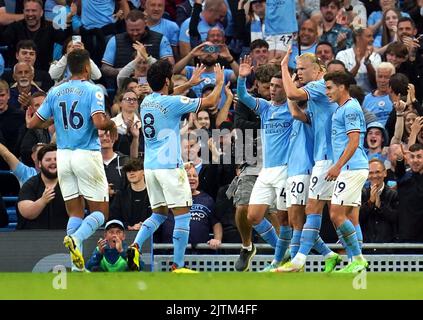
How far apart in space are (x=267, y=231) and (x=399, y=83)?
4498 mm

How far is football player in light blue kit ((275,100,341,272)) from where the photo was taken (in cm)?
1616

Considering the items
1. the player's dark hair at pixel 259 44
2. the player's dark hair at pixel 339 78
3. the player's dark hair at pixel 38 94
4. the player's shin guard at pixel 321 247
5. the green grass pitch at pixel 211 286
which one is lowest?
the green grass pitch at pixel 211 286

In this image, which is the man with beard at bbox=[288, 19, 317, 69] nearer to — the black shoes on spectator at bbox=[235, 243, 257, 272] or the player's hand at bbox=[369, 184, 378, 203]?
the player's hand at bbox=[369, 184, 378, 203]

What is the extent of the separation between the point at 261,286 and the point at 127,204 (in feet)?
16.0

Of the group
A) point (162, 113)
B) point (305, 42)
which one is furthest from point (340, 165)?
point (305, 42)

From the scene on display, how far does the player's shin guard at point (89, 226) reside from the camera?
1584cm

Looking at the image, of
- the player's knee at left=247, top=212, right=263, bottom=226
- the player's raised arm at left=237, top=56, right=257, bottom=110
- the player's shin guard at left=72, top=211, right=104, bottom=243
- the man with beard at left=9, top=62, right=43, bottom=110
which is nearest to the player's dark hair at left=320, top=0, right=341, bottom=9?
the man with beard at left=9, top=62, right=43, bottom=110

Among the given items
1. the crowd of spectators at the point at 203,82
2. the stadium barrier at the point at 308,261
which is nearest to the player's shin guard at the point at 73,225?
the crowd of spectators at the point at 203,82

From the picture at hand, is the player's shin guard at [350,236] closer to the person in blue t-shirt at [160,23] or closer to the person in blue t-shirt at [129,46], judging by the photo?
the person in blue t-shirt at [129,46]

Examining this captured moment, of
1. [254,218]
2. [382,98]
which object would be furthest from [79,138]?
[382,98]

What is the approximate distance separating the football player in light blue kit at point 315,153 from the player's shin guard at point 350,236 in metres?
0.36

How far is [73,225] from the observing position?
→ 16266 mm

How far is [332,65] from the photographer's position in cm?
1903
